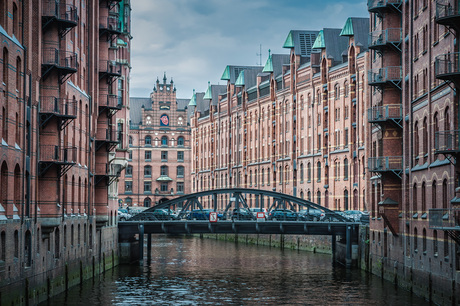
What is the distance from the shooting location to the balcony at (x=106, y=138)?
5775 centimetres

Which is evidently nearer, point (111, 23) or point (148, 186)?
point (111, 23)

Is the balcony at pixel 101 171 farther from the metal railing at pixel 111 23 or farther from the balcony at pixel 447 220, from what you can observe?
the balcony at pixel 447 220

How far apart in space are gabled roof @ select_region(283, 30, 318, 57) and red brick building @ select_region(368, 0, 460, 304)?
148ft

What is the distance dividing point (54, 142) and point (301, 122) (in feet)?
198

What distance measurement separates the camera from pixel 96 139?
2269 inches

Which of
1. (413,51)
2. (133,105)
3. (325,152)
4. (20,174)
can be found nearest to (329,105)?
(325,152)

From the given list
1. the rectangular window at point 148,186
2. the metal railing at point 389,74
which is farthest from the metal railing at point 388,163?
the rectangular window at point 148,186

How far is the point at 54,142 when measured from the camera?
140ft

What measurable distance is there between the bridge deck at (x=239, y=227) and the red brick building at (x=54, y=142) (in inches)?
253

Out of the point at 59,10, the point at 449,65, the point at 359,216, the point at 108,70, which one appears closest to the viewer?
the point at 449,65

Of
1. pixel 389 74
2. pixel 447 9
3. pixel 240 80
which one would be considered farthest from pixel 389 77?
pixel 240 80

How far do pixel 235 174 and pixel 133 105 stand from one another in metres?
35.1

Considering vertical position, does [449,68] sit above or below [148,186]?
above

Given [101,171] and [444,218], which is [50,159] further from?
[444,218]
